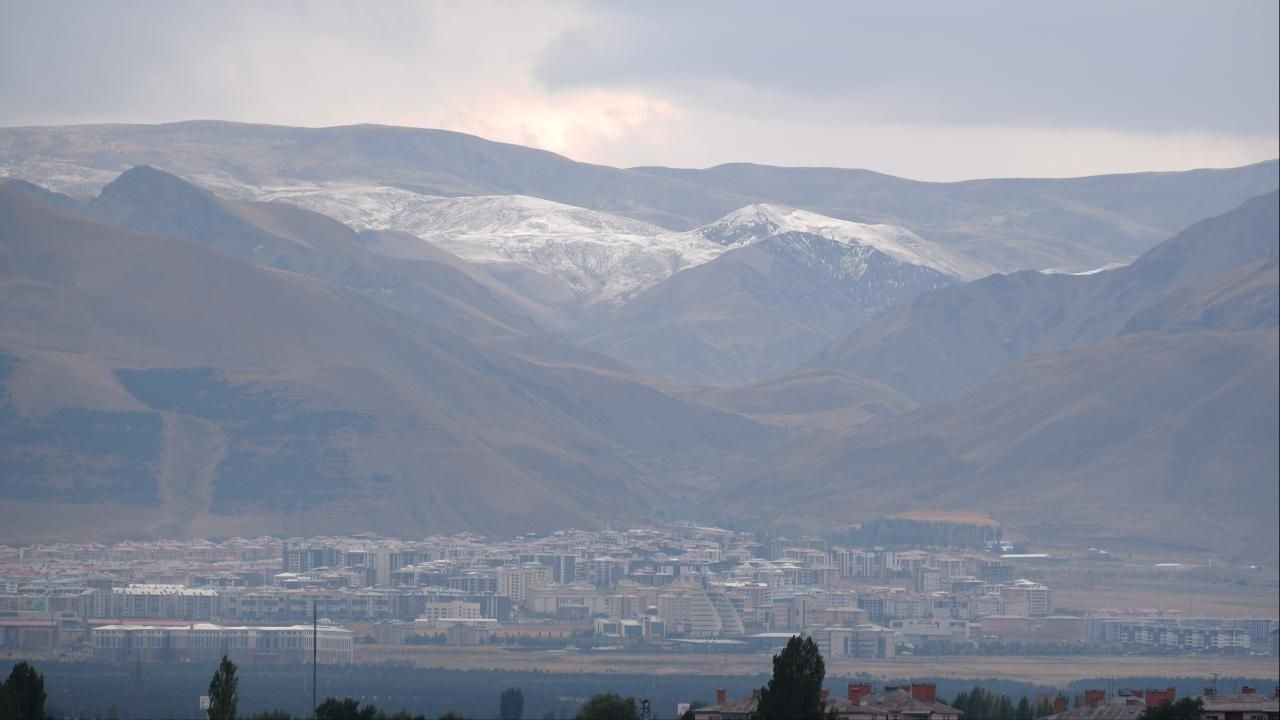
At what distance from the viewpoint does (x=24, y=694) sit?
3866 inches

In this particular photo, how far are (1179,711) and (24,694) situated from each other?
127 feet

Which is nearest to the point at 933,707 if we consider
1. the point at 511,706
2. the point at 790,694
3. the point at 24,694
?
the point at 790,694

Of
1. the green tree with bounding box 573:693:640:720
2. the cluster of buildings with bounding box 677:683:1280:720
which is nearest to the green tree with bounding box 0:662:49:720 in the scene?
the green tree with bounding box 573:693:640:720

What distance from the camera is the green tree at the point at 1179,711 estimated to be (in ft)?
287

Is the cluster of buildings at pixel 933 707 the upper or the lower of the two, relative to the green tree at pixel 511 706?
lower

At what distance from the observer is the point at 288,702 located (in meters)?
175

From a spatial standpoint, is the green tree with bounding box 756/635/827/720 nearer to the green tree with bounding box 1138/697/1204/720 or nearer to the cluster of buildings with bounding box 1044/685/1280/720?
the green tree with bounding box 1138/697/1204/720

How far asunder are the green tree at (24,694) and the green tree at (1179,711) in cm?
3673

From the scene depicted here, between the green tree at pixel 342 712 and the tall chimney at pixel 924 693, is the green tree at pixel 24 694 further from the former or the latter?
the tall chimney at pixel 924 693

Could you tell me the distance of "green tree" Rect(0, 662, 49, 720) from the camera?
9547 cm

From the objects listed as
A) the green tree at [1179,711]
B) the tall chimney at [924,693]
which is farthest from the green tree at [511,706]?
the green tree at [1179,711]

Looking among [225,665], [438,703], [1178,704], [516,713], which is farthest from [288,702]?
[1178,704]

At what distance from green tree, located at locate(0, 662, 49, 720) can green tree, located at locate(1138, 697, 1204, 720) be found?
121 ft

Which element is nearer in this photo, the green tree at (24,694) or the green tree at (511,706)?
the green tree at (24,694)
